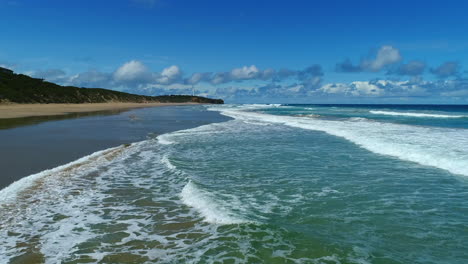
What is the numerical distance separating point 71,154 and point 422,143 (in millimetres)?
15836

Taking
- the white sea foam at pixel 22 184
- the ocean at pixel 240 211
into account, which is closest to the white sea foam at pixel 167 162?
the ocean at pixel 240 211

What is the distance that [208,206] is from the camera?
7.62 m

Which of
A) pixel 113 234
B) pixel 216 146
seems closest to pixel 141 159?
pixel 216 146

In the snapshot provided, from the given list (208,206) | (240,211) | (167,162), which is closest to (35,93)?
(167,162)

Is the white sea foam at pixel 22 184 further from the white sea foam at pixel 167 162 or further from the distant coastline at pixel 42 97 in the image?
Answer: the distant coastline at pixel 42 97

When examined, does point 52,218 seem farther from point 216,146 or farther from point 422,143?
point 422,143

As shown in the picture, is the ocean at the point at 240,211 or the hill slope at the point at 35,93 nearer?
the ocean at the point at 240,211

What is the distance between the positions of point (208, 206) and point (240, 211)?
75 cm

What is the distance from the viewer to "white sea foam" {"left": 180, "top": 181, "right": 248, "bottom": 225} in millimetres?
6781

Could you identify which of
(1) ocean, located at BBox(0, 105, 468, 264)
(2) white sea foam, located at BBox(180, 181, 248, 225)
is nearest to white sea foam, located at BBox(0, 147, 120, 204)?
(1) ocean, located at BBox(0, 105, 468, 264)

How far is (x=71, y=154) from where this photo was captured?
45.3 feet

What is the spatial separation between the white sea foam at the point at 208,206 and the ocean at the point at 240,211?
2cm

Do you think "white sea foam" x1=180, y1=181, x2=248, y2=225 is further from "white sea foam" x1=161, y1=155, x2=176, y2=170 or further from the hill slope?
the hill slope

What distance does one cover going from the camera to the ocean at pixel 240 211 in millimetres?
5391
